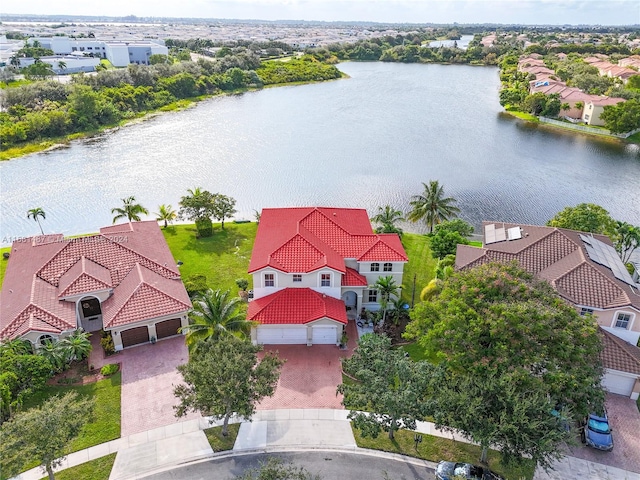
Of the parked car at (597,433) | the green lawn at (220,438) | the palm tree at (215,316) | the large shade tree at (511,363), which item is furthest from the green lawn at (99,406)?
the parked car at (597,433)

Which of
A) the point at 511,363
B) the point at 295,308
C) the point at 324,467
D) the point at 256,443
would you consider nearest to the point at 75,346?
the point at 256,443

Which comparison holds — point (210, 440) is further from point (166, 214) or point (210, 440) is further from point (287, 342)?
point (166, 214)

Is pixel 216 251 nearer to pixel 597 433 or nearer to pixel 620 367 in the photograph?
pixel 597 433

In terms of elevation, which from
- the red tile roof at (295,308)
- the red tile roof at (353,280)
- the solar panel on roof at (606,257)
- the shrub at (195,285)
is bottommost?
the shrub at (195,285)

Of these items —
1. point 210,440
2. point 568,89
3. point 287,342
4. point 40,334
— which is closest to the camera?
point 210,440

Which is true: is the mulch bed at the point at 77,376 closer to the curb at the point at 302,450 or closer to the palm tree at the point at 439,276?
the curb at the point at 302,450

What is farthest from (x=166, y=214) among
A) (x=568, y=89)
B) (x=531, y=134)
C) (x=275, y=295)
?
(x=568, y=89)
